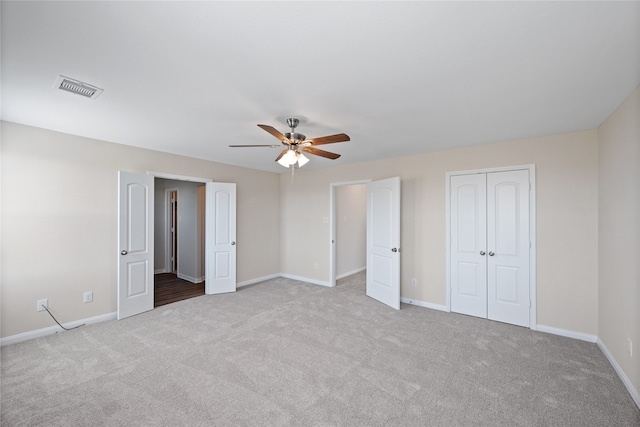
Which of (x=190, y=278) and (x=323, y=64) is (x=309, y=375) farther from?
(x=190, y=278)

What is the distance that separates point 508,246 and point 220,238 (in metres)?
4.57

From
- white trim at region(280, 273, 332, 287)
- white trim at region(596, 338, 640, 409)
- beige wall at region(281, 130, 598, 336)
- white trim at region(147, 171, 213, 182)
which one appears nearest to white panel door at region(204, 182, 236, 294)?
white trim at region(147, 171, 213, 182)

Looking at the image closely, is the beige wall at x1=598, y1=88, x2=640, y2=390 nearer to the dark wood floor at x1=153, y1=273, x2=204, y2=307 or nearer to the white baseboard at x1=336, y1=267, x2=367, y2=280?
the white baseboard at x1=336, y1=267, x2=367, y2=280

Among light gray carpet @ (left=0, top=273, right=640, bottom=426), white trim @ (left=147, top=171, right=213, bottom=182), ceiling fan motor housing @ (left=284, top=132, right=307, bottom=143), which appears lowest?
light gray carpet @ (left=0, top=273, right=640, bottom=426)

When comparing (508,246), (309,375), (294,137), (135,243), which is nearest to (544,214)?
→ (508,246)

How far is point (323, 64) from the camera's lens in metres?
1.74

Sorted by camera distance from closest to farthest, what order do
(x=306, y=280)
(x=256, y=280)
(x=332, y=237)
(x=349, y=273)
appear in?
(x=332, y=237) < (x=256, y=280) < (x=306, y=280) < (x=349, y=273)

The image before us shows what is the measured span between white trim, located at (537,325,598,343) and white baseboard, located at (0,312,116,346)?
5628 mm

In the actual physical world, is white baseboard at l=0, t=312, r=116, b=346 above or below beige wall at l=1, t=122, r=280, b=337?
below

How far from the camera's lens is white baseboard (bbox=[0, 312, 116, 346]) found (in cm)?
284

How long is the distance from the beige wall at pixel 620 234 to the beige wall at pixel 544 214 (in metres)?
0.14

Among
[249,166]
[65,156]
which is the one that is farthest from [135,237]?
[249,166]

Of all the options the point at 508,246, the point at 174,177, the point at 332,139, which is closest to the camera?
the point at 332,139

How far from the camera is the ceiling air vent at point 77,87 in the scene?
1981 millimetres
